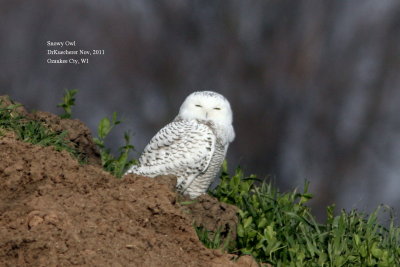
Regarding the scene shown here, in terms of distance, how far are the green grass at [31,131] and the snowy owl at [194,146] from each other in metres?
0.62

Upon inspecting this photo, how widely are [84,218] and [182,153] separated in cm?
171

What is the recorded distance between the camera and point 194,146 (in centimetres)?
511

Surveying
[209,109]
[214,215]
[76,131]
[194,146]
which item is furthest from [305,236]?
[76,131]

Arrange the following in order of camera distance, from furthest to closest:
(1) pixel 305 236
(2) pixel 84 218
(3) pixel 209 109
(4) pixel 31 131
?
(3) pixel 209 109 < (4) pixel 31 131 < (1) pixel 305 236 < (2) pixel 84 218

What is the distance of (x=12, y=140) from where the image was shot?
4488mm

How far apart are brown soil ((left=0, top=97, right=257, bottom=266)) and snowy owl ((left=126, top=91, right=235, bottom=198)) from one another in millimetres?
776

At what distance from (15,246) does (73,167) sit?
2.82 ft

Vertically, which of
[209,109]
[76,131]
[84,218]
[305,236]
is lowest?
[305,236]

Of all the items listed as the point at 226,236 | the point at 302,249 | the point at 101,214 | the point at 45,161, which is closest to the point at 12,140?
the point at 45,161

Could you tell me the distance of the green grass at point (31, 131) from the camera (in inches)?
192

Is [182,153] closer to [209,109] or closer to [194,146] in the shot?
[194,146]

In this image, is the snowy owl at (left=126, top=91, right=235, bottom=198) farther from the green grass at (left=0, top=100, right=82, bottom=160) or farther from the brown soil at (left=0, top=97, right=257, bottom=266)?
the brown soil at (left=0, top=97, right=257, bottom=266)

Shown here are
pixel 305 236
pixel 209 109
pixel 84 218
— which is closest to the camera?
pixel 84 218

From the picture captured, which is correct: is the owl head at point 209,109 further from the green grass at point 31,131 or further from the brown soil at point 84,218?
the brown soil at point 84,218
